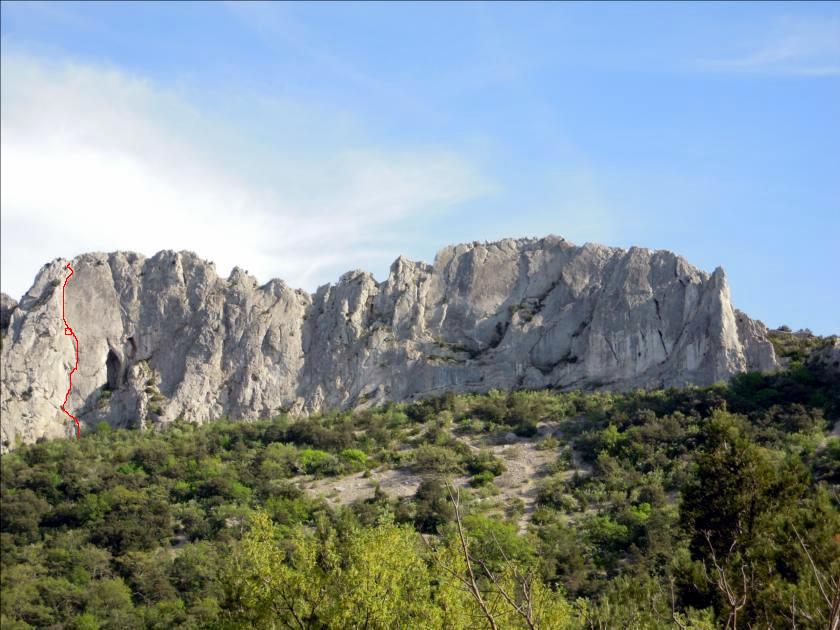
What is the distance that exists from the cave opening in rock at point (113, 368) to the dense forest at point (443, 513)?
4555 millimetres

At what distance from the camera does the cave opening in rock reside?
6781cm

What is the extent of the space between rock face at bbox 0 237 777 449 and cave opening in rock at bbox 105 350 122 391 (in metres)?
0.10

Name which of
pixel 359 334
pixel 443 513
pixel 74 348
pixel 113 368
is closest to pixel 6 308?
pixel 74 348

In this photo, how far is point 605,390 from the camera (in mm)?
64062

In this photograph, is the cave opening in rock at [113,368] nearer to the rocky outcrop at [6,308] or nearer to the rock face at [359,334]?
the rock face at [359,334]

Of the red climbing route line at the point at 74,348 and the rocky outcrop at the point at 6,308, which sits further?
the rocky outcrop at the point at 6,308

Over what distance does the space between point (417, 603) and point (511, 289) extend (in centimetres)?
5209

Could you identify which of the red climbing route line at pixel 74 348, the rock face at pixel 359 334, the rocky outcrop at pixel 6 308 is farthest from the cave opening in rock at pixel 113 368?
the rocky outcrop at pixel 6 308

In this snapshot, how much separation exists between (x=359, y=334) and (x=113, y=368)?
673 inches

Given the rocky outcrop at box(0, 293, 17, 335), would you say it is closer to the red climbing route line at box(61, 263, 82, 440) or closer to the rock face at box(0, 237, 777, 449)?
the rock face at box(0, 237, 777, 449)

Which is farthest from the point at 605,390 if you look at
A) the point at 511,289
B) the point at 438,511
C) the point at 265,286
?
the point at 265,286

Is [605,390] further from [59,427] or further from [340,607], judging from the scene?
[340,607]

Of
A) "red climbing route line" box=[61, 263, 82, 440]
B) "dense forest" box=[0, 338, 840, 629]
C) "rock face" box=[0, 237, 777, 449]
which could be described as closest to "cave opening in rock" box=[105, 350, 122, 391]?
"rock face" box=[0, 237, 777, 449]

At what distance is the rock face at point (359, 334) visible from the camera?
64.1m
